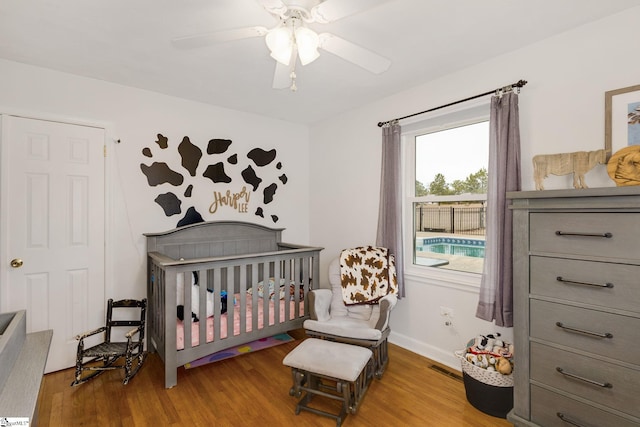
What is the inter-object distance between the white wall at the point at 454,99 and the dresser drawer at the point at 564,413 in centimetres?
69

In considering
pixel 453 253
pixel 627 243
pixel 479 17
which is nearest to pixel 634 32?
pixel 479 17

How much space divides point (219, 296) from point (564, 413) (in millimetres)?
2240

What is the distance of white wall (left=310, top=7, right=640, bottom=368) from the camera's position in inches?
72.4

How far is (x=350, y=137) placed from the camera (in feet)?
11.3

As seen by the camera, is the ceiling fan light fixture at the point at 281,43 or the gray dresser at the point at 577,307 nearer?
the gray dresser at the point at 577,307

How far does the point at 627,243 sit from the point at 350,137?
2542mm

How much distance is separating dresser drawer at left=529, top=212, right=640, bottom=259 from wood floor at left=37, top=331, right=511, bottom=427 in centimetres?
117

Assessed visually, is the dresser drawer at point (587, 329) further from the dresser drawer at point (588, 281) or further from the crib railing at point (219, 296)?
the crib railing at point (219, 296)

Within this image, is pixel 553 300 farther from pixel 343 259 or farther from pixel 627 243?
pixel 343 259

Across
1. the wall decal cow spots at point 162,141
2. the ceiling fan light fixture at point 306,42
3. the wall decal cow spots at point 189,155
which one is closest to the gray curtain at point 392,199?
the ceiling fan light fixture at point 306,42

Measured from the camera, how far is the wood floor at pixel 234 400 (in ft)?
6.19

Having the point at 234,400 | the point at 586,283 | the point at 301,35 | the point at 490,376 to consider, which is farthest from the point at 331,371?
the point at 301,35

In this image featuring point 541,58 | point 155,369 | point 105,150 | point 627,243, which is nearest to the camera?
point 627,243

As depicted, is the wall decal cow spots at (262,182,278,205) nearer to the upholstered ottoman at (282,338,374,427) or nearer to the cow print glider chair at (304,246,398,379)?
the cow print glider chair at (304,246,398,379)
